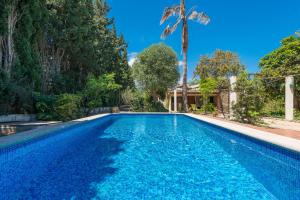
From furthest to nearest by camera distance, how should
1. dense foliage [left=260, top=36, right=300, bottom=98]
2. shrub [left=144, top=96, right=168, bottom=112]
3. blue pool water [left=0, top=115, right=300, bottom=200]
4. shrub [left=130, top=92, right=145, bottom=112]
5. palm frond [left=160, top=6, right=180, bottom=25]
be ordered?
1. shrub [left=130, top=92, right=145, bottom=112]
2. shrub [left=144, top=96, right=168, bottom=112]
3. palm frond [left=160, top=6, right=180, bottom=25]
4. dense foliage [left=260, top=36, right=300, bottom=98]
5. blue pool water [left=0, top=115, right=300, bottom=200]

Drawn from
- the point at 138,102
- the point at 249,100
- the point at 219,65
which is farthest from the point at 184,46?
the point at 219,65

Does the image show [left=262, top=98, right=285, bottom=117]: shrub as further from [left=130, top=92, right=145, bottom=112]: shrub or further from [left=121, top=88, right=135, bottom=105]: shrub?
[left=121, top=88, right=135, bottom=105]: shrub

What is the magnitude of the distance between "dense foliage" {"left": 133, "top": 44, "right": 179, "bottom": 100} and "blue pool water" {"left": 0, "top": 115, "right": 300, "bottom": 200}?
13.0 m

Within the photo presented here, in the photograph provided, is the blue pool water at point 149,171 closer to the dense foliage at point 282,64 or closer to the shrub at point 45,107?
the shrub at point 45,107

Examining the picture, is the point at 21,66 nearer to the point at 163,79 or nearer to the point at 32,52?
the point at 32,52

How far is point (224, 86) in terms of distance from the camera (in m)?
13.4

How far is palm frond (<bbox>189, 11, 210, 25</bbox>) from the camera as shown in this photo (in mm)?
16323

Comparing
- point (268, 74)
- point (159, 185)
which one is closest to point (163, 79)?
point (268, 74)

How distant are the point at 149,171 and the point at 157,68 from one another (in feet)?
50.1

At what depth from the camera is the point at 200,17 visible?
Result: 16.4m

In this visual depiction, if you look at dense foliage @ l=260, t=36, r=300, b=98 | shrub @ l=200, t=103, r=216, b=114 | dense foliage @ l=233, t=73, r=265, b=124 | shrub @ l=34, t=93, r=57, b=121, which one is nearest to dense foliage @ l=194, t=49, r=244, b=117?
dense foliage @ l=260, t=36, r=300, b=98

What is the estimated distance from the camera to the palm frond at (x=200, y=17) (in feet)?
53.6

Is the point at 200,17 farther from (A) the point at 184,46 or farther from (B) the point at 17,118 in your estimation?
(B) the point at 17,118

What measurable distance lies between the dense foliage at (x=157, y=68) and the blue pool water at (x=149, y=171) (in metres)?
13.0
